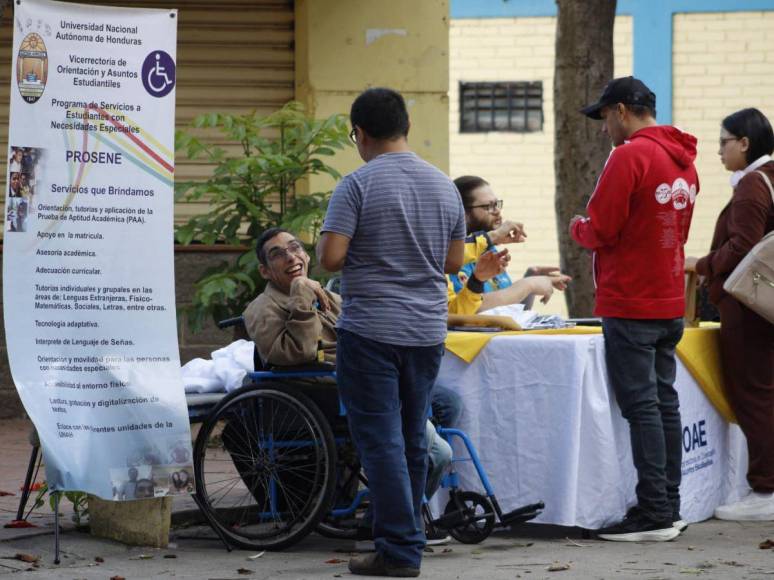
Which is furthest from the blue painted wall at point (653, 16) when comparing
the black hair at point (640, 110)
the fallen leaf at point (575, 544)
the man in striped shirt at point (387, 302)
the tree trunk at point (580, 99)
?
the man in striped shirt at point (387, 302)

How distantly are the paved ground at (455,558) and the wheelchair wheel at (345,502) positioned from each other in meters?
0.07

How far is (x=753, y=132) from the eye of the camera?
7387 millimetres

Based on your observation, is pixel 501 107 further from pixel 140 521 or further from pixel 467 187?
pixel 140 521

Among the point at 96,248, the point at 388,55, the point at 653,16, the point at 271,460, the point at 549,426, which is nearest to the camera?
the point at 96,248

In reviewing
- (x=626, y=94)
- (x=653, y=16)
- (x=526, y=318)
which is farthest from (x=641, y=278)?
(x=653, y=16)

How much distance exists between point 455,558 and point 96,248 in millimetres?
1881

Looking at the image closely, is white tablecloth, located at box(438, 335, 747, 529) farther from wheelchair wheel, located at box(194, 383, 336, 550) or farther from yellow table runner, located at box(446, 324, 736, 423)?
wheelchair wheel, located at box(194, 383, 336, 550)

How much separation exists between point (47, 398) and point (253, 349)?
3.90 ft

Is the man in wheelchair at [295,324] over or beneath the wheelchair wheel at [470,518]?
over

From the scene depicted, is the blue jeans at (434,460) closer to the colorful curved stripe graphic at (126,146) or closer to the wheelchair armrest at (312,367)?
the wheelchair armrest at (312,367)

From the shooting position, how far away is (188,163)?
11.4m

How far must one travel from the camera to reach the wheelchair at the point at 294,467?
615 centimetres

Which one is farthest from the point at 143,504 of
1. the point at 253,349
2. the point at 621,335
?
the point at 621,335

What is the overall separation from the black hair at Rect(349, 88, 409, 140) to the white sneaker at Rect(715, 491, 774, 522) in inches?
109
